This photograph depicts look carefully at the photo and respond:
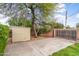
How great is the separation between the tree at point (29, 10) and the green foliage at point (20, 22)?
0.04 meters

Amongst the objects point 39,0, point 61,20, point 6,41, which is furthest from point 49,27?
point 6,41

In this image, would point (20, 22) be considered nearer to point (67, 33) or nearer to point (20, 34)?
point (20, 34)

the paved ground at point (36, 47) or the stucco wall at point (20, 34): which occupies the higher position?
the stucco wall at point (20, 34)

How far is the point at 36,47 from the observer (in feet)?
9.01

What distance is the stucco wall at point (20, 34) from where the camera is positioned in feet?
8.96

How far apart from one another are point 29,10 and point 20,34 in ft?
0.97

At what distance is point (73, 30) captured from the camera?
9.10ft

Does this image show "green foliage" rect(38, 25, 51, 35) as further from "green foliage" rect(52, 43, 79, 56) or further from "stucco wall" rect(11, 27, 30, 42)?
"green foliage" rect(52, 43, 79, 56)

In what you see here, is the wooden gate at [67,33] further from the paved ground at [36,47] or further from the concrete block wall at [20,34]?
the concrete block wall at [20,34]

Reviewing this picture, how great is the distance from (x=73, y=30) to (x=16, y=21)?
0.67 metres

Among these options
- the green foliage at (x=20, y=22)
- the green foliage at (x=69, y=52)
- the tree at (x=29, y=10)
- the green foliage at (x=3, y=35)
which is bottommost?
the green foliage at (x=69, y=52)

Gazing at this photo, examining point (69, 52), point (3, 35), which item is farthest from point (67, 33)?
point (3, 35)

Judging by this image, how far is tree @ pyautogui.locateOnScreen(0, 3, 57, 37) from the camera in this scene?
2736mm

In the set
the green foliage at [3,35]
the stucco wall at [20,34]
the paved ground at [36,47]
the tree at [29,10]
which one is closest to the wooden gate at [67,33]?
the paved ground at [36,47]
